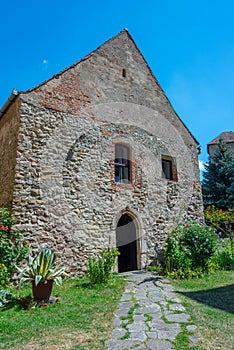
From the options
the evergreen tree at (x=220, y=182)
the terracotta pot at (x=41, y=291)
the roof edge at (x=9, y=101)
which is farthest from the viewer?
the evergreen tree at (x=220, y=182)

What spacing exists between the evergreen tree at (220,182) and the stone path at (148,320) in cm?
1254

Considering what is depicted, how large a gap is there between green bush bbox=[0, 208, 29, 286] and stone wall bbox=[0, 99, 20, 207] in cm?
64

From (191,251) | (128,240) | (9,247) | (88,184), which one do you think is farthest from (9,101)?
(191,251)

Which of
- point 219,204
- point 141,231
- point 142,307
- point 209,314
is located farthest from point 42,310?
point 219,204

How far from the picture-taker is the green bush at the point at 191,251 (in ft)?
25.2

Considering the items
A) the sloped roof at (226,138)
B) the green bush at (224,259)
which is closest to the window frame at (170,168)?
the green bush at (224,259)

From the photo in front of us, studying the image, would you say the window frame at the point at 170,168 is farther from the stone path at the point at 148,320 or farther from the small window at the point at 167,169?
the stone path at the point at 148,320

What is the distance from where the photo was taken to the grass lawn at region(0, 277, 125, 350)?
3121mm

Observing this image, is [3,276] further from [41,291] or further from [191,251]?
[191,251]

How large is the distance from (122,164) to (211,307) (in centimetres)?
590

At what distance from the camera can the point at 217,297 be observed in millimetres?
5156

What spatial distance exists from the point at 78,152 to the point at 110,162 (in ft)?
4.22

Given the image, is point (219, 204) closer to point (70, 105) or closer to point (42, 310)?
point (70, 105)

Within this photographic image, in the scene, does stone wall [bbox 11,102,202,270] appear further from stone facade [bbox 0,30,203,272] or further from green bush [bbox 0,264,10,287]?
green bush [bbox 0,264,10,287]
